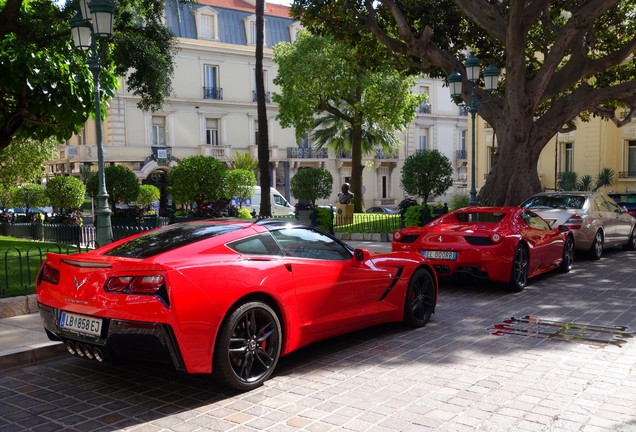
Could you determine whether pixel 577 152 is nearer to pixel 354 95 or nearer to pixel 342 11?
pixel 354 95

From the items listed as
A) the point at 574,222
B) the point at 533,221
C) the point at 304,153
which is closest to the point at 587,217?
the point at 574,222

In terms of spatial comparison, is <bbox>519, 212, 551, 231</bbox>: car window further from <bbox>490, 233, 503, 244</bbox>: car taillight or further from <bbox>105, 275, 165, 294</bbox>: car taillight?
<bbox>105, 275, 165, 294</bbox>: car taillight

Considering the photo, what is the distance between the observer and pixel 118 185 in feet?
59.7

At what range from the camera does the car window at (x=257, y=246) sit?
527 cm

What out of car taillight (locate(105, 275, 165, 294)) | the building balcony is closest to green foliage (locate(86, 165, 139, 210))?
car taillight (locate(105, 275, 165, 294))

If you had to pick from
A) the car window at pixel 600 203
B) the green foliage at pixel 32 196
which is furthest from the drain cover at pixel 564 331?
the green foliage at pixel 32 196

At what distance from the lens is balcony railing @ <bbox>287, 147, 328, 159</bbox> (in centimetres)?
4566

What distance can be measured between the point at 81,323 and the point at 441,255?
18.8ft

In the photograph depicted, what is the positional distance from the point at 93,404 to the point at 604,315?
20.3ft

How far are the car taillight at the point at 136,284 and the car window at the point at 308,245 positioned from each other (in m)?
1.42

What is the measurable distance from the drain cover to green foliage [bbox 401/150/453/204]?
1613 centimetres

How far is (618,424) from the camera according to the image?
4.21m

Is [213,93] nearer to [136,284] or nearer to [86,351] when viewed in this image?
[86,351]

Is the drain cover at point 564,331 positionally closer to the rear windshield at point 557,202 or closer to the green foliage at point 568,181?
the rear windshield at point 557,202
